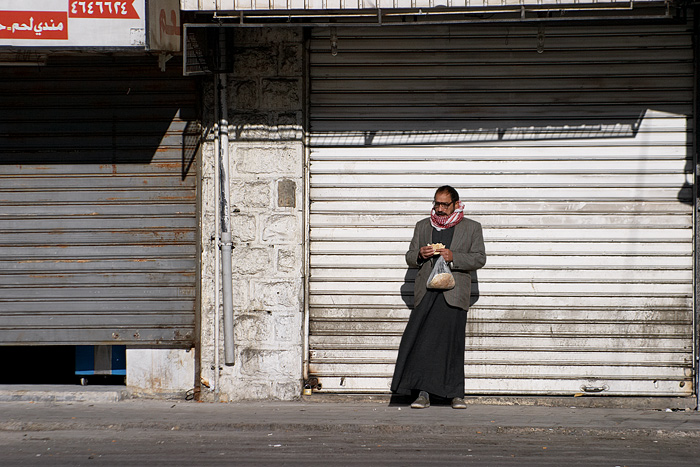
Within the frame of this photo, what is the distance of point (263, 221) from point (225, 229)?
13.6 inches

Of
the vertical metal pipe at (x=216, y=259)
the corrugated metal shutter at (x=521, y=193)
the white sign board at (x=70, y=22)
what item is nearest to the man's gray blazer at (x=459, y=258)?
the corrugated metal shutter at (x=521, y=193)

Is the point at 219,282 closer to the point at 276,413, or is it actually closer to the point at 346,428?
the point at 276,413

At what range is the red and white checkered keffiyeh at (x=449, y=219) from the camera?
709 cm

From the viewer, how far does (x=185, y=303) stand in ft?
24.7

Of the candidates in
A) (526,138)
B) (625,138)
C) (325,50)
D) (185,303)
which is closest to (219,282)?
(185,303)

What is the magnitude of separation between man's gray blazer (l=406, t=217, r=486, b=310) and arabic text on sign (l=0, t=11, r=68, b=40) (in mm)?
3290

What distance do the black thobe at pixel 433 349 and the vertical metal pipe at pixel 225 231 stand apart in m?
1.52

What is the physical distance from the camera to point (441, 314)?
7031mm

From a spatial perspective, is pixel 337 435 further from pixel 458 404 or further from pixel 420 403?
pixel 458 404

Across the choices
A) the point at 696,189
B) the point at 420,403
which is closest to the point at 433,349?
the point at 420,403

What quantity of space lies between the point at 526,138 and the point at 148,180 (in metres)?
3.44

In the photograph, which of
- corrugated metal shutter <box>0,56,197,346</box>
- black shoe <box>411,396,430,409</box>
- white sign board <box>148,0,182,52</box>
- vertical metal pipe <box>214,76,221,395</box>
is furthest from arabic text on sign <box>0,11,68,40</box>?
black shoe <box>411,396,430,409</box>

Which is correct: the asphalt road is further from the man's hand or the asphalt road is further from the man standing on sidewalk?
the man's hand

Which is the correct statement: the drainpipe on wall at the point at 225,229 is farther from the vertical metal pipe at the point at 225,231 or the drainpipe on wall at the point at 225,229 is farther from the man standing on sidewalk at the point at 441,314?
the man standing on sidewalk at the point at 441,314
